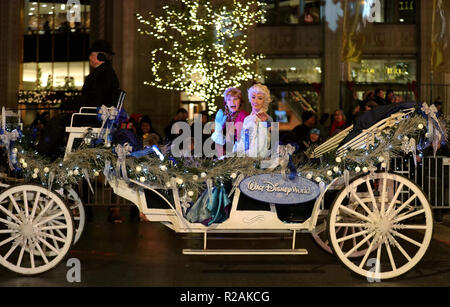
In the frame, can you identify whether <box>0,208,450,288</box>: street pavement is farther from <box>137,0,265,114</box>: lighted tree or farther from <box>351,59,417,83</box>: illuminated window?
<box>351,59,417,83</box>: illuminated window

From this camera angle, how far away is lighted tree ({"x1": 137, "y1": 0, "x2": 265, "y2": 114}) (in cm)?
1941

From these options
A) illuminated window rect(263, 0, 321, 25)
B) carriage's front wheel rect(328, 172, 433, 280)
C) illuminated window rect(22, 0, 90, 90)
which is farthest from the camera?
illuminated window rect(22, 0, 90, 90)

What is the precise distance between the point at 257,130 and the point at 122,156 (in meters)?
1.66

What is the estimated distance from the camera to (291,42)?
2431 cm

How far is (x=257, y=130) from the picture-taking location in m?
7.82

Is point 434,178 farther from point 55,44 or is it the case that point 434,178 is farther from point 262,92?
point 55,44

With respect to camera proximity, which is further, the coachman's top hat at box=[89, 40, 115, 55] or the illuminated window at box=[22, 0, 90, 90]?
the illuminated window at box=[22, 0, 90, 90]

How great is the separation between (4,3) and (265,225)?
23.5 meters

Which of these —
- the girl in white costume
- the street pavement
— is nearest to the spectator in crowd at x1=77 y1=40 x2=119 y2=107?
the girl in white costume

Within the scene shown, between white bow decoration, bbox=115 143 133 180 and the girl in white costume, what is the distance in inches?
52.3

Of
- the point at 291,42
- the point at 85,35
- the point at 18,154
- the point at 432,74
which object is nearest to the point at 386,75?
the point at 432,74

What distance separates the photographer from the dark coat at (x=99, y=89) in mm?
7816

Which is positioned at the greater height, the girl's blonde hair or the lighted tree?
the lighted tree

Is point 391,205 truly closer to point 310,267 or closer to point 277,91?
point 310,267
